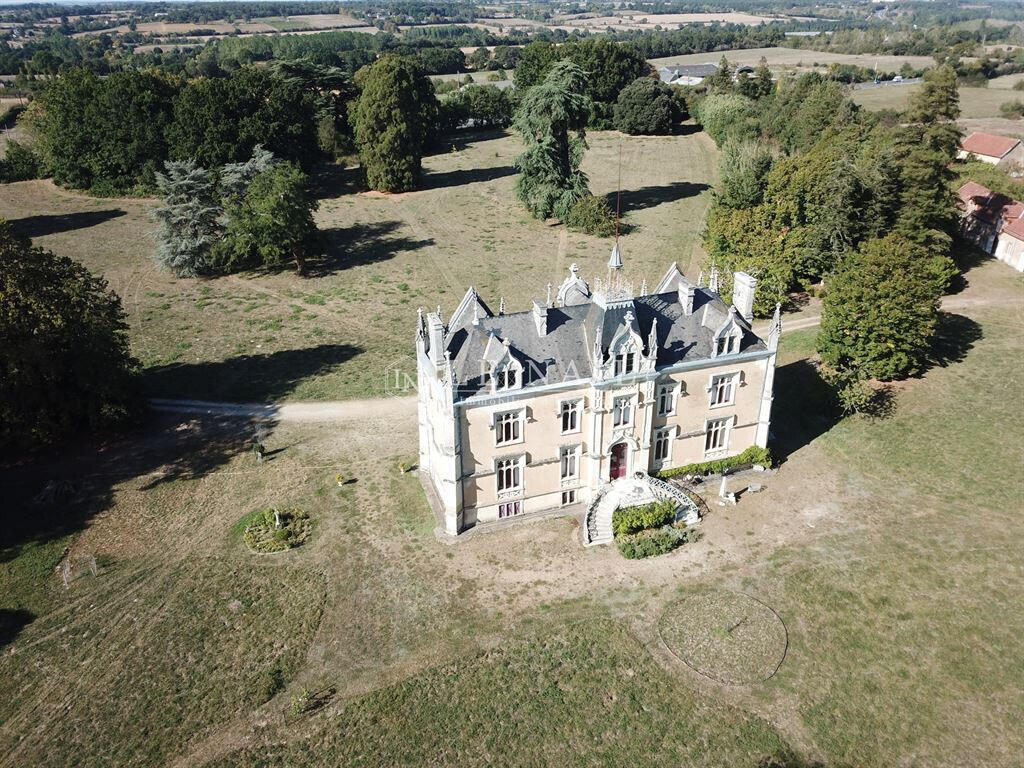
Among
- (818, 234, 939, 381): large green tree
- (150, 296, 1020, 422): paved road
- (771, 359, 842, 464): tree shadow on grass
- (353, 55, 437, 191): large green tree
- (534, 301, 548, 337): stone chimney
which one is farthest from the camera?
(353, 55, 437, 191): large green tree

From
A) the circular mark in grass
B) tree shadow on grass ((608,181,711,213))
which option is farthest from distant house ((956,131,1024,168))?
the circular mark in grass

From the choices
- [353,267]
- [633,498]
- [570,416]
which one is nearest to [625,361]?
[570,416]

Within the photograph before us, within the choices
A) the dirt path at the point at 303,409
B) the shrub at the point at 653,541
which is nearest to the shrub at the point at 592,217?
the dirt path at the point at 303,409

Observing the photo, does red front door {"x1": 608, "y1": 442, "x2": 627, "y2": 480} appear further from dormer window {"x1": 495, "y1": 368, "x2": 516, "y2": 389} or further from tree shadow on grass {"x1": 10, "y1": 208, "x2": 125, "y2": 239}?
tree shadow on grass {"x1": 10, "y1": 208, "x2": 125, "y2": 239}

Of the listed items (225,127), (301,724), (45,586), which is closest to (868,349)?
(301,724)

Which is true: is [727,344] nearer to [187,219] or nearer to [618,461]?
[618,461]

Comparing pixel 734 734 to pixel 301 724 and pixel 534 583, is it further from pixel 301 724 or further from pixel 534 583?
pixel 301 724

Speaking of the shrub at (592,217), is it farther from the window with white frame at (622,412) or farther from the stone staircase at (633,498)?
the stone staircase at (633,498)
